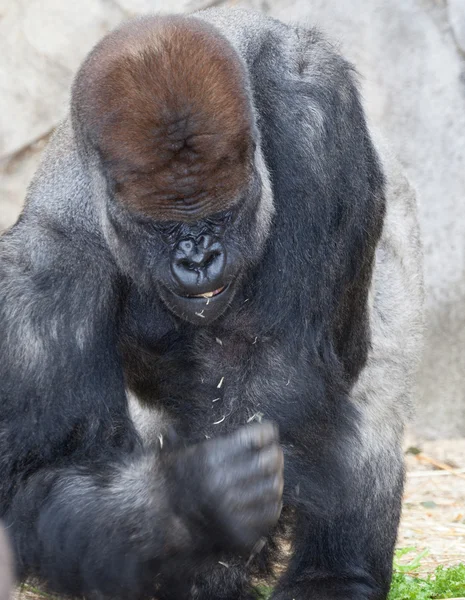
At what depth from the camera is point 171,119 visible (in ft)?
11.8

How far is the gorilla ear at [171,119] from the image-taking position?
360 centimetres

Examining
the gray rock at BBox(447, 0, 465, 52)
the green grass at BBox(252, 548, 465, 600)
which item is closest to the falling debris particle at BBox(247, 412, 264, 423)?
the green grass at BBox(252, 548, 465, 600)

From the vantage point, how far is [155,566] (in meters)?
3.66

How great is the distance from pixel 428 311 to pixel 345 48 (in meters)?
1.79

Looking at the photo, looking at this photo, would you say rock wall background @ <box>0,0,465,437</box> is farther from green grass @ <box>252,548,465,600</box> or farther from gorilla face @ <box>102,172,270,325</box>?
gorilla face @ <box>102,172,270,325</box>

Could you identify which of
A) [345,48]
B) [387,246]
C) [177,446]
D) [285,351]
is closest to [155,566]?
[177,446]

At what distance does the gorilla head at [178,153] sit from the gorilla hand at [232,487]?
493 mm

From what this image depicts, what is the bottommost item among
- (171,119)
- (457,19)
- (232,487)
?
(232,487)

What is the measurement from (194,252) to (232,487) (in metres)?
0.77

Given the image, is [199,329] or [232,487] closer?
[232,487]

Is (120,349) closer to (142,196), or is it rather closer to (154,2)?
(142,196)

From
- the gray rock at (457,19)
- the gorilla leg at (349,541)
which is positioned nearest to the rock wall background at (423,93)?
the gray rock at (457,19)

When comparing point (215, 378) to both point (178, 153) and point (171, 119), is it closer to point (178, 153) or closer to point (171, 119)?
point (178, 153)

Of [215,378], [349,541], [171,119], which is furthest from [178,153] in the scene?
[349,541]
